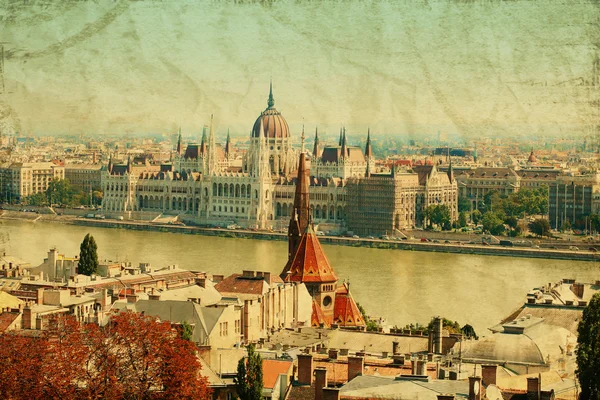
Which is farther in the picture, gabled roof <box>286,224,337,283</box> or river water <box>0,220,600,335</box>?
river water <box>0,220,600,335</box>

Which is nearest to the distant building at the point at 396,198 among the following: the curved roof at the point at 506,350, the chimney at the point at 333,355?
the curved roof at the point at 506,350

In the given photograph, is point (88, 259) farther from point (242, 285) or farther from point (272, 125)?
point (272, 125)

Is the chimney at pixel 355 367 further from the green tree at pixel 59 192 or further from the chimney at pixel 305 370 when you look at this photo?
the green tree at pixel 59 192

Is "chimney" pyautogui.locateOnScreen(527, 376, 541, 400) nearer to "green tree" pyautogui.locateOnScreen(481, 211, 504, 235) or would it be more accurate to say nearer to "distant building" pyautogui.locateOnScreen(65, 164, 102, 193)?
"green tree" pyautogui.locateOnScreen(481, 211, 504, 235)

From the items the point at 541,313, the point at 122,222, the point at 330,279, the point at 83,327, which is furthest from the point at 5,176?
the point at 83,327

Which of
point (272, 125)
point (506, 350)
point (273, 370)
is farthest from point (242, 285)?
point (272, 125)

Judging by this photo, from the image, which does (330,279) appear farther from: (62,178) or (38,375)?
(62,178)

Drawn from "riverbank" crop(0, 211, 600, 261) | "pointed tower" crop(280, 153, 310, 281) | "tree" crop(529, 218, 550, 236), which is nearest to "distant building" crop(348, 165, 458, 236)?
"riverbank" crop(0, 211, 600, 261)
